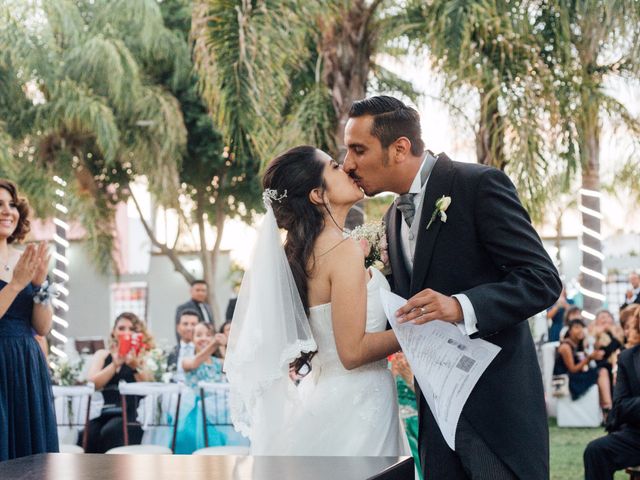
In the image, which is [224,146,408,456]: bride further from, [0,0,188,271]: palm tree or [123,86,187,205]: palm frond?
[123,86,187,205]: palm frond

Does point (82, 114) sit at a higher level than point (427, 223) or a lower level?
higher

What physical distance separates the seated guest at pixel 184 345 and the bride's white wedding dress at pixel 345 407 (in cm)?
527

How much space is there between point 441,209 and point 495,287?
0.31m

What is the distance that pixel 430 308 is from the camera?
2.79 m

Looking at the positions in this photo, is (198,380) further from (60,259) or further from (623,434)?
(60,259)

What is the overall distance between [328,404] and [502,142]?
6423 millimetres

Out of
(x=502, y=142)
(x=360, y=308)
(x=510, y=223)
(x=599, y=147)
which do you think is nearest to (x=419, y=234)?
(x=510, y=223)

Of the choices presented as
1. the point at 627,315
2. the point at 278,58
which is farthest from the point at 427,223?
the point at 278,58

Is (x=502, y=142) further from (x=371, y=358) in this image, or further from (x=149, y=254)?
(x=149, y=254)

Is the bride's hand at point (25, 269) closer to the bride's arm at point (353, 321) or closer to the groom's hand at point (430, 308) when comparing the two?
the bride's arm at point (353, 321)

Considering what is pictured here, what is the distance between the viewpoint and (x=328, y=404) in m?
3.90

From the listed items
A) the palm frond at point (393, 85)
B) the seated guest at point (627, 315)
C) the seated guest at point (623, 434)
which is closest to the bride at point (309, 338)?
the seated guest at point (623, 434)

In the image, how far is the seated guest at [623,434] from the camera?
6.83 meters

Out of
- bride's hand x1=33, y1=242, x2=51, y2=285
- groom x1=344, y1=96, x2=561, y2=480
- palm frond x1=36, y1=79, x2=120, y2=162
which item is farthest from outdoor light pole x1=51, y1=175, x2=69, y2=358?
groom x1=344, y1=96, x2=561, y2=480
